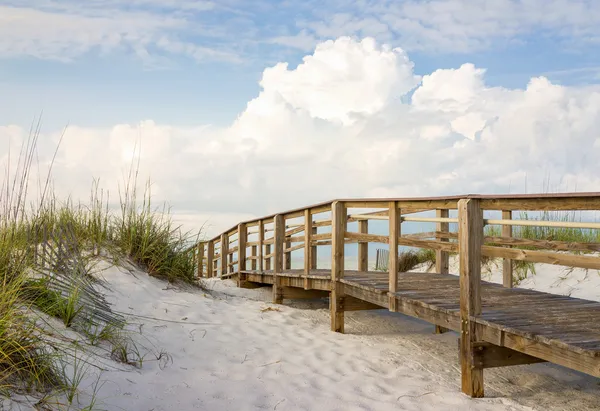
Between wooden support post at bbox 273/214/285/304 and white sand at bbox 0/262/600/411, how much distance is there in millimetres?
1432

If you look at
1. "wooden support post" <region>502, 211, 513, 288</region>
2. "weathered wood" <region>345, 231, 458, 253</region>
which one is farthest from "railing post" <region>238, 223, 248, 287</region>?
"wooden support post" <region>502, 211, 513, 288</region>

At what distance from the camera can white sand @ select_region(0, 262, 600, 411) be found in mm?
4406

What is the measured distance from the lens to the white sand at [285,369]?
14.5 feet

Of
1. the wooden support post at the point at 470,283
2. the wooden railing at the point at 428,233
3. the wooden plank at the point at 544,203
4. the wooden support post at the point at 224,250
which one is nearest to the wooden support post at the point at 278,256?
the wooden railing at the point at 428,233

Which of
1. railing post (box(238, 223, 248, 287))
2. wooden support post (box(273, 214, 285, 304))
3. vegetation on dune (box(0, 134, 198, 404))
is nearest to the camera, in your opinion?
vegetation on dune (box(0, 134, 198, 404))

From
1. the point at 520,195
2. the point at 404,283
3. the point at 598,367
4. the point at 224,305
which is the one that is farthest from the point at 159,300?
the point at 598,367

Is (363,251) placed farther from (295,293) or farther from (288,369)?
(288,369)

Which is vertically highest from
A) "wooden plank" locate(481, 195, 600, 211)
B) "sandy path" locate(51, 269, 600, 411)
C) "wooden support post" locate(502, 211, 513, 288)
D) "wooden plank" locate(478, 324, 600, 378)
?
"wooden plank" locate(481, 195, 600, 211)

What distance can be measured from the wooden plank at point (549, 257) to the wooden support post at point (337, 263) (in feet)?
8.83

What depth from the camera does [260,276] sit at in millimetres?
10633

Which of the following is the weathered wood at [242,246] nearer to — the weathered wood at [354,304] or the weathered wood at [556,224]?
the weathered wood at [354,304]

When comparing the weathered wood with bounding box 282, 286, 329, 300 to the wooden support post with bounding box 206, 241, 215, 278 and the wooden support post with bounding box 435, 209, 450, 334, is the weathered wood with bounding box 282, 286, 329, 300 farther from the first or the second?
the wooden support post with bounding box 206, 241, 215, 278

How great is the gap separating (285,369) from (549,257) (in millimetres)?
2629

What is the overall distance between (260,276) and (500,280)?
4.97m
